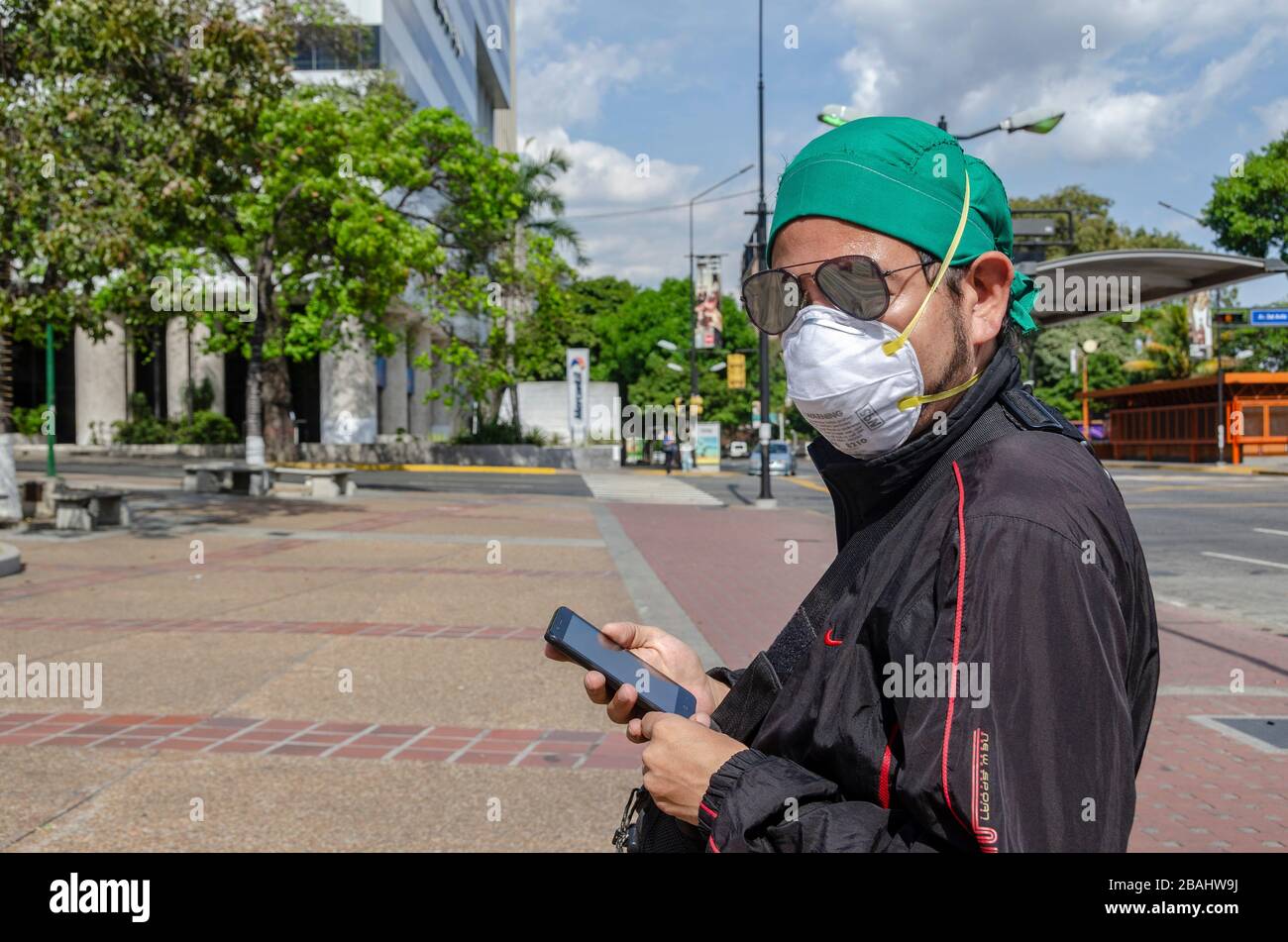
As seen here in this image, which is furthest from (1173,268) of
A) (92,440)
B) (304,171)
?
(92,440)

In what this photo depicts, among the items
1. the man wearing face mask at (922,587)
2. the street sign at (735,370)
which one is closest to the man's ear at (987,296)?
the man wearing face mask at (922,587)

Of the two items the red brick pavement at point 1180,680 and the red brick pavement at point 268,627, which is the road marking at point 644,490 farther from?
the red brick pavement at point 268,627

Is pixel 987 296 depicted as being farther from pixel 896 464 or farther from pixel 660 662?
pixel 660 662

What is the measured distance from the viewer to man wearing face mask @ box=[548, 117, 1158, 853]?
3.77 ft

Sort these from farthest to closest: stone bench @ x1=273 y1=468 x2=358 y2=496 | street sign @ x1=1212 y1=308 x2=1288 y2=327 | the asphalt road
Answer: street sign @ x1=1212 y1=308 x2=1288 y2=327 < stone bench @ x1=273 y1=468 x2=358 y2=496 < the asphalt road

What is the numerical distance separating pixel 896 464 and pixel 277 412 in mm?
28475

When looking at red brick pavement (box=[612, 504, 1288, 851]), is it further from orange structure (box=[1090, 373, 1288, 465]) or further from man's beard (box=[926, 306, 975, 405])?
orange structure (box=[1090, 373, 1288, 465])

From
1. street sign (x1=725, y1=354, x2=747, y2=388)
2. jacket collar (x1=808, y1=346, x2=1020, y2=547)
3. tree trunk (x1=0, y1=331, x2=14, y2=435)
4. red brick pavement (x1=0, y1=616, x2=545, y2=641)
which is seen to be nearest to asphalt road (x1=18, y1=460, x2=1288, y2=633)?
red brick pavement (x1=0, y1=616, x2=545, y2=641)

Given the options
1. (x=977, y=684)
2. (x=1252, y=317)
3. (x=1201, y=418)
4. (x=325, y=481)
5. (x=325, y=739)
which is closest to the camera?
(x=977, y=684)

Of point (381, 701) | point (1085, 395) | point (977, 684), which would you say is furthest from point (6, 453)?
point (1085, 395)

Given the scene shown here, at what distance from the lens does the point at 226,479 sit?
74.7ft

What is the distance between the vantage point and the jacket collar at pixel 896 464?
1.43m

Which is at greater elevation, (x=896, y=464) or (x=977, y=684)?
(x=896, y=464)

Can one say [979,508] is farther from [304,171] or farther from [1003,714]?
[304,171]
